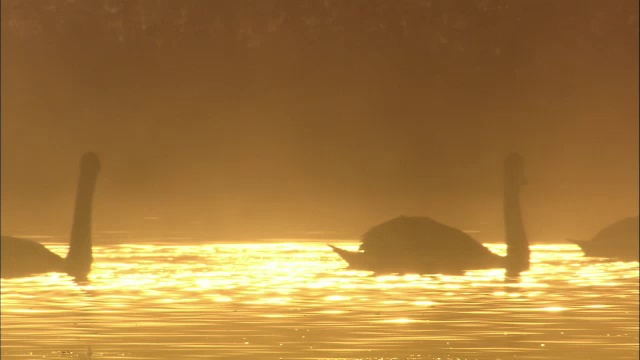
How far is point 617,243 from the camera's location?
39.7 metres

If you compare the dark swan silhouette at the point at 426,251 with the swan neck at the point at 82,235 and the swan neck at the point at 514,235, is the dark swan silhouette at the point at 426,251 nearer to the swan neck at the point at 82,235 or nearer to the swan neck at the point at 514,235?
the swan neck at the point at 514,235

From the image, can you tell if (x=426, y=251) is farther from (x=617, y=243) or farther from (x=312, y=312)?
(x=312, y=312)

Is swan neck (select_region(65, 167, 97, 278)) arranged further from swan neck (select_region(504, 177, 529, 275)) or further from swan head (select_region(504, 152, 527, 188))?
swan head (select_region(504, 152, 527, 188))

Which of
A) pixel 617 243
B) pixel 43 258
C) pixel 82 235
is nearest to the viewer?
pixel 43 258

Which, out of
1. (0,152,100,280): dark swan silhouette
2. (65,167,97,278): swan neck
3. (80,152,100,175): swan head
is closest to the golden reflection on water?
(0,152,100,280): dark swan silhouette

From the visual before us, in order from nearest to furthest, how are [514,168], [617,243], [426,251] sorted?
[426,251], [514,168], [617,243]

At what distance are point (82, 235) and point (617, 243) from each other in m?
12.1

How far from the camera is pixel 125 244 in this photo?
4441 cm

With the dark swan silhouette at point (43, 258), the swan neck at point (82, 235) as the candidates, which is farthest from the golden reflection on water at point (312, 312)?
the swan neck at point (82, 235)

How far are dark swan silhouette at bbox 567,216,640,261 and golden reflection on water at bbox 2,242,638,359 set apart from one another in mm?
1883

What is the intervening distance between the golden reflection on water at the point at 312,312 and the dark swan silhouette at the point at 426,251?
1.42 ft

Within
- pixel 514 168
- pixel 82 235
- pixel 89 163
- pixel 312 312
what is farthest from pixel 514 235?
pixel 312 312

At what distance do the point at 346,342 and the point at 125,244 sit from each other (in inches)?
1003

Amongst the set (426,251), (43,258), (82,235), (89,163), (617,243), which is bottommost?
(43,258)
